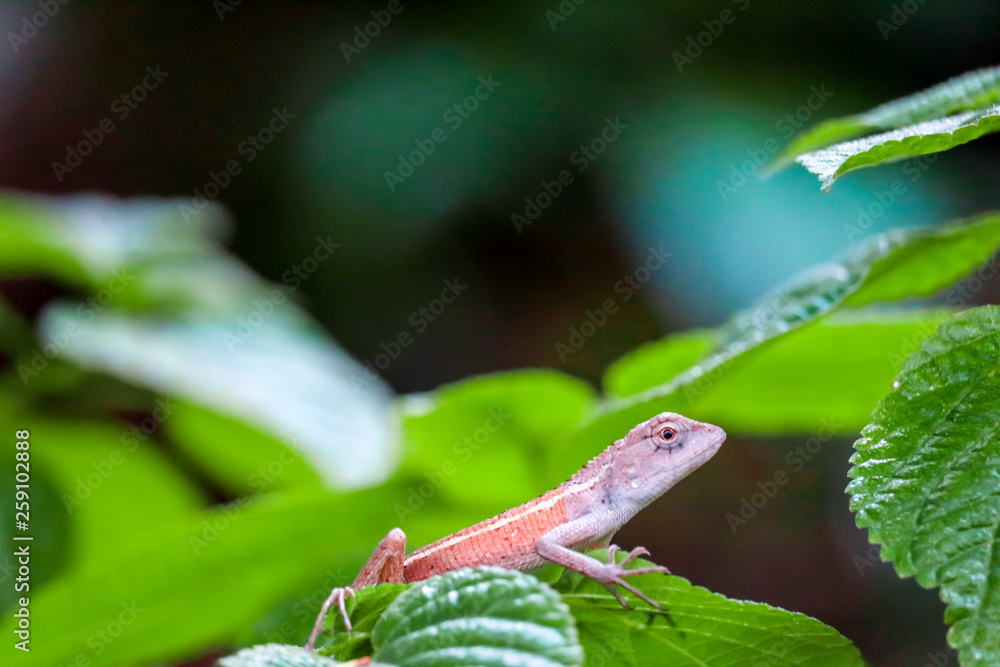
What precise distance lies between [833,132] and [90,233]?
402 cm

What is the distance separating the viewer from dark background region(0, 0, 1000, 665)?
16.7ft

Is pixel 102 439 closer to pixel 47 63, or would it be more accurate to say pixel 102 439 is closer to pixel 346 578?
pixel 346 578

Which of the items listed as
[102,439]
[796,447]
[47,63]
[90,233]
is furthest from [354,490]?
[47,63]

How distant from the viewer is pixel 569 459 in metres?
2.20

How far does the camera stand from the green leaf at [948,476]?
1.02 meters

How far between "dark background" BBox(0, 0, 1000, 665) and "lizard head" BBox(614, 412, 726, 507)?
3258mm

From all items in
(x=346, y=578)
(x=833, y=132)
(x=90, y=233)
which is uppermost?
(x=833, y=132)

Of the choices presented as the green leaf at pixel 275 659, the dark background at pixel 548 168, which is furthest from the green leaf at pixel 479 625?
the dark background at pixel 548 168

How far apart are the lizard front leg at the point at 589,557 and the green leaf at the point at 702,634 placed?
1.1 inches

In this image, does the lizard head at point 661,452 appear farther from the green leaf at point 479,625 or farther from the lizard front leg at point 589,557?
the green leaf at point 479,625

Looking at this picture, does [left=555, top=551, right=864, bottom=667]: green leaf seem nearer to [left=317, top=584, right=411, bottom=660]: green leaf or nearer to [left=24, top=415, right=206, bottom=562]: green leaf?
[left=317, top=584, right=411, bottom=660]: green leaf

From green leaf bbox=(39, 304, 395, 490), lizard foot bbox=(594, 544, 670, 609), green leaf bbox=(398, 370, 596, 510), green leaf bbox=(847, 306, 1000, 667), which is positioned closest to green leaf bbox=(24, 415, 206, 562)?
green leaf bbox=(39, 304, 395, 490)

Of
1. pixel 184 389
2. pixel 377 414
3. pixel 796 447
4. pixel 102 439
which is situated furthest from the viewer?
pixel 796 447

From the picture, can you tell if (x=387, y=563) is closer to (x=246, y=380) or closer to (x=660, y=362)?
(x=660, y=362)
